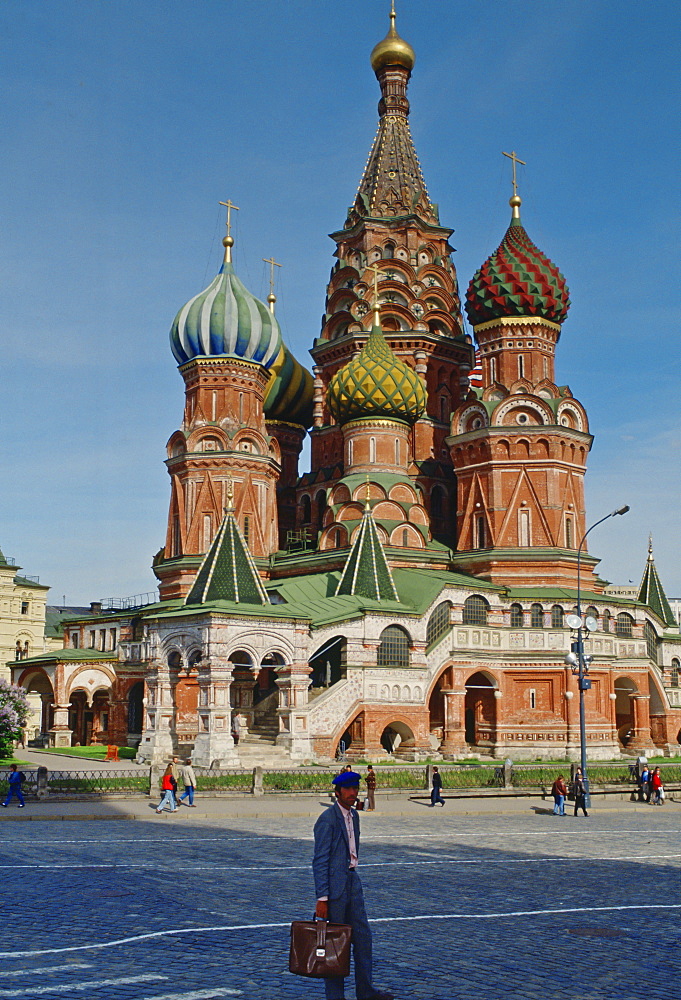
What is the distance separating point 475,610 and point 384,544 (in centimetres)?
473

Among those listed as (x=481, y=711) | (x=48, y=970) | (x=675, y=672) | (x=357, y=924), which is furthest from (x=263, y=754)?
(x=357, y=924)

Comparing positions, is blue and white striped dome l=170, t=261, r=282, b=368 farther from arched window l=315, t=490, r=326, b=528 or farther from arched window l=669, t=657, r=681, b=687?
arched window l=669, t=657, r=681, b=687

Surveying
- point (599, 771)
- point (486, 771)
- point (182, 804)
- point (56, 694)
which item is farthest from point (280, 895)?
point (56, 694)

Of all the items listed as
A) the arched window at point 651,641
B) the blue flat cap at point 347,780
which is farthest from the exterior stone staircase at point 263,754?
the blue flat cap at point 347,780

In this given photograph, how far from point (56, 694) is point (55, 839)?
30.4 meters

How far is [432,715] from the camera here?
1527 inches

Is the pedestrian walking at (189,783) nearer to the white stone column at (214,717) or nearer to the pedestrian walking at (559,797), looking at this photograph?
the white stone column at (214,717)

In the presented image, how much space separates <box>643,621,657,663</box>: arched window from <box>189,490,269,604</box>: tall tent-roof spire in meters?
17.7

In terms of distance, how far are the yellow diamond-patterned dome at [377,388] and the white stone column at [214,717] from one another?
51.5ft

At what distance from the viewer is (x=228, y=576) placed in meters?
34.9

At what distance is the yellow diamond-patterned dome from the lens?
4366 cm

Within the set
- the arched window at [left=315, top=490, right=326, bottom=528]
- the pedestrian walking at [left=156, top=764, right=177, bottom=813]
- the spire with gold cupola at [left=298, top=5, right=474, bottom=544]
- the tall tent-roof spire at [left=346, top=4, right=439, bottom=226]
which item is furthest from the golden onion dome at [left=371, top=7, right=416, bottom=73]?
the pedestrian walking at [left=156, top=764, right=177, bottom=813]

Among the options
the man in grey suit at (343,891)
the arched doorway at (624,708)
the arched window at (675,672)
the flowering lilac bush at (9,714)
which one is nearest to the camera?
the man in grey suit at (343,891)

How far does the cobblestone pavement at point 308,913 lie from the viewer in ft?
25.8
